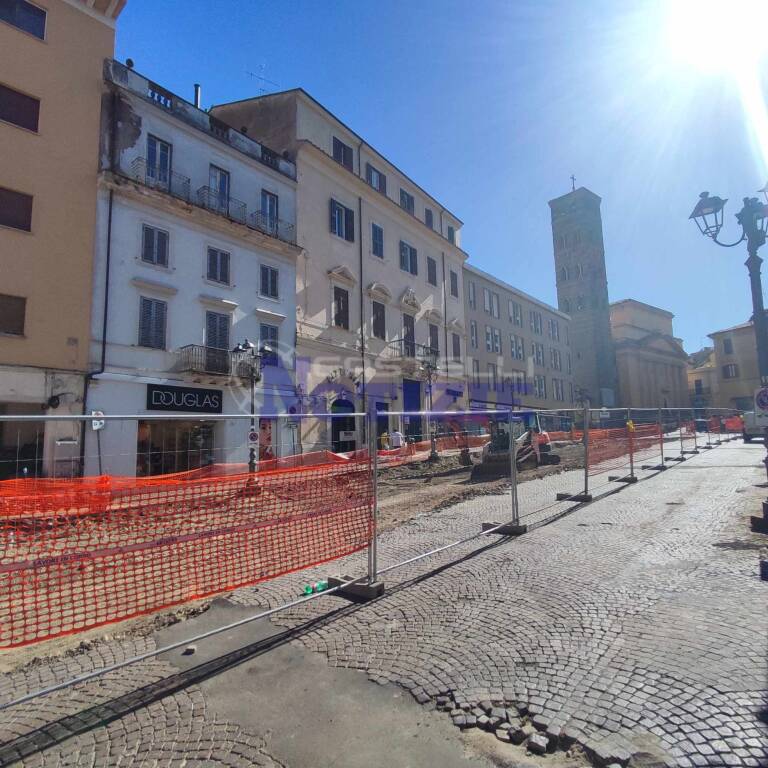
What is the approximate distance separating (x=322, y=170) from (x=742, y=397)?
225 ft

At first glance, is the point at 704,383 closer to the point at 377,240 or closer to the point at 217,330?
the point at 377,240

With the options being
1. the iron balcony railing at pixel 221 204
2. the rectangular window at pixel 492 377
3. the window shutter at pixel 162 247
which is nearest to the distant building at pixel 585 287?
the rectangular window at pixel 492 377

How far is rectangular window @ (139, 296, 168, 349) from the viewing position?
17219 millimetres

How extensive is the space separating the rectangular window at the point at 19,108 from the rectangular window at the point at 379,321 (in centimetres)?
1666

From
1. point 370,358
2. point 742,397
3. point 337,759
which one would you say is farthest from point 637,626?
point 742,397

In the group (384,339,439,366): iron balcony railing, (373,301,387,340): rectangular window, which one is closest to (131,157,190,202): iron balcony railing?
(373,301,387,340): rectangular window

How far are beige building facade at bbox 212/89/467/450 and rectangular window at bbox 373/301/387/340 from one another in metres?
0.06

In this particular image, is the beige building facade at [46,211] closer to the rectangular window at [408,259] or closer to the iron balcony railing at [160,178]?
the iron balcony railing at [160,178]

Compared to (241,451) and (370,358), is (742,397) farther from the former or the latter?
(241,451)

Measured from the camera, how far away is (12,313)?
14.6m

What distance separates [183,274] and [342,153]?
12567 millimetres

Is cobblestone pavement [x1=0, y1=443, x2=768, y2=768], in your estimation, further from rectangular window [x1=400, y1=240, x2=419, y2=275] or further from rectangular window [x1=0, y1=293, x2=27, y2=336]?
rectangular window [x1=400, y1=240, x2=419, y2=275]

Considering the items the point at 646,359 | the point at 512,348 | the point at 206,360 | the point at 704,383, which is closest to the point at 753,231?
the point at 206,360

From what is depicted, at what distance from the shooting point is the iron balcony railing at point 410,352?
28.7 meters
